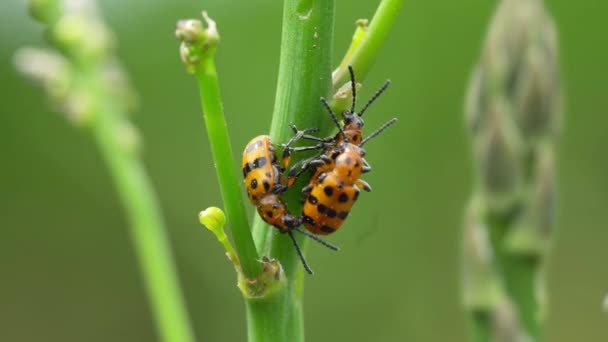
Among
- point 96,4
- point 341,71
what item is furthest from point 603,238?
point 341,71

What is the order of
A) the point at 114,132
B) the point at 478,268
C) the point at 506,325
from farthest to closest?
the point at 114,132 < the point at 478,268 < the point at 506,325

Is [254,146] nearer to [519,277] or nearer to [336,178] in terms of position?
[336,178]

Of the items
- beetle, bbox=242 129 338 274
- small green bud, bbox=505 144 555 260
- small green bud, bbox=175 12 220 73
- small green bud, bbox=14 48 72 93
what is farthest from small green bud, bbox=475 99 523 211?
small green bud, bbox=14 48 72 93

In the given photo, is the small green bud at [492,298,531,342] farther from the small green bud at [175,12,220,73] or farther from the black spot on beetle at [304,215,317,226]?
the small green bud at [175,12,220,73]

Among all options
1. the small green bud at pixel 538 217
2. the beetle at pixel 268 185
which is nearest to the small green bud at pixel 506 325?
the small green bud at pixel 538 217

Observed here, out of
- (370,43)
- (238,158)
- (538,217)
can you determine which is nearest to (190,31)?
(370,43)

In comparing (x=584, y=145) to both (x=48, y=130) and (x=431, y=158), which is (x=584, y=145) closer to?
(x=431, y=158)

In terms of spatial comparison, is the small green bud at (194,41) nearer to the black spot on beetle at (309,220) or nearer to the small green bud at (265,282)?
the small green bud at (265,282)
